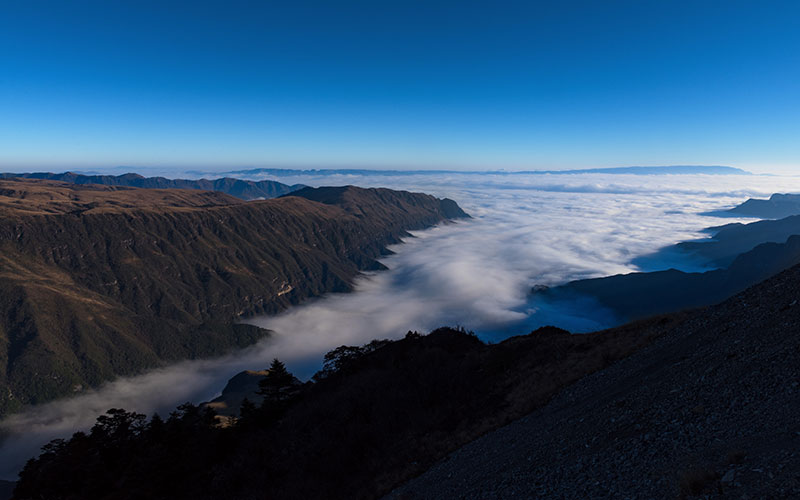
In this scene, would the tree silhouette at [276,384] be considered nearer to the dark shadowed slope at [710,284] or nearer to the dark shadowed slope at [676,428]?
the dark shadowed slope at [676,428]

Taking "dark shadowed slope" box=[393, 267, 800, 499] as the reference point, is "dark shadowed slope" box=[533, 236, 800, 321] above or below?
below

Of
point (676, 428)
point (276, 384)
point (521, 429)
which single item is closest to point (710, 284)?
point (276, 384)

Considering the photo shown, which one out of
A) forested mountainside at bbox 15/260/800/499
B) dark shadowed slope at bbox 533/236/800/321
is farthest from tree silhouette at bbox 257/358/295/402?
dark shadowed slope at bbox 533/236/800/321

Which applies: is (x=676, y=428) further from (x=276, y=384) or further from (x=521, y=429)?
(x=276, y=384)

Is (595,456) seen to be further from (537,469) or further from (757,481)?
(757,481)

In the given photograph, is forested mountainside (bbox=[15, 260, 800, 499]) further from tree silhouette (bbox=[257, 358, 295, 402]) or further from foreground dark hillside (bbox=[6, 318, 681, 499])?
tree silhouette (bbox=[257, 358, 295, 402])

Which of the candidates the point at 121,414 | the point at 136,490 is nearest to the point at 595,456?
the point at 136,490
